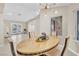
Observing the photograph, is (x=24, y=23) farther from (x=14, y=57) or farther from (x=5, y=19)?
(x=14, y=57)

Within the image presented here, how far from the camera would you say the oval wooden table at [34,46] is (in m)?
1.96

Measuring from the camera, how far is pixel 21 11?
79.4 inches

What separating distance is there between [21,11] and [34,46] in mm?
579

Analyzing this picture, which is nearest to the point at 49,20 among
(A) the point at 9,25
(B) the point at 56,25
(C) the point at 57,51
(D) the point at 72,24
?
(B) the point at 56,25

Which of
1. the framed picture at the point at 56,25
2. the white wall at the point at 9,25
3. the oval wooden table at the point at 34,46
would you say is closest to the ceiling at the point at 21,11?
the white wall at the point at 9,25

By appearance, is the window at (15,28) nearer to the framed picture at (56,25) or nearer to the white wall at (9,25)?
the white wall at (9,25)

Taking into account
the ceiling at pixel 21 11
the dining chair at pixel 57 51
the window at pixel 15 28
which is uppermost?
the ceiling at pixel 21 11

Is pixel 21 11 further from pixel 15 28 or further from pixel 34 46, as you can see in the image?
pixel 34 46

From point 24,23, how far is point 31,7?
274mm

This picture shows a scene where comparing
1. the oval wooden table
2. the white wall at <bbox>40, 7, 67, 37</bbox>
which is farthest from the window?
the white wall at <bbox>40, 7, 67, 37</bbox>

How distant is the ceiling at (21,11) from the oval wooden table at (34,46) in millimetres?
361

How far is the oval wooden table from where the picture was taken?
1.96 meters

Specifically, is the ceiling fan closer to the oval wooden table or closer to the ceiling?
the ceiling

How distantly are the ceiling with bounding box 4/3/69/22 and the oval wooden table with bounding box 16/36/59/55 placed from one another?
0.36 m
